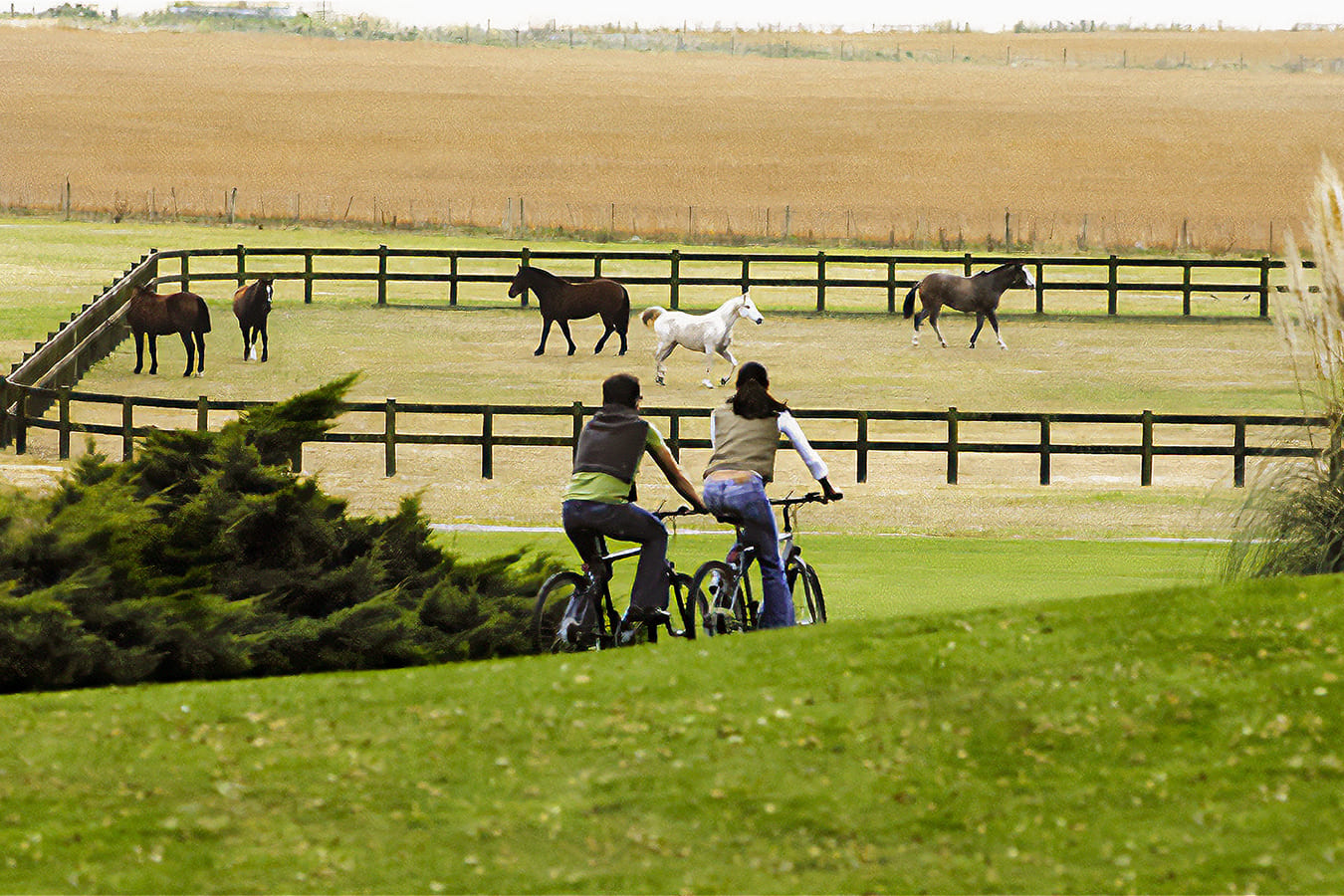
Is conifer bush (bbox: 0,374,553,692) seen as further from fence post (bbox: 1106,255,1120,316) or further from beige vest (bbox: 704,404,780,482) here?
fence post (bbox: 1106,255,1120,316)

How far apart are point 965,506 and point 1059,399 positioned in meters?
10.6

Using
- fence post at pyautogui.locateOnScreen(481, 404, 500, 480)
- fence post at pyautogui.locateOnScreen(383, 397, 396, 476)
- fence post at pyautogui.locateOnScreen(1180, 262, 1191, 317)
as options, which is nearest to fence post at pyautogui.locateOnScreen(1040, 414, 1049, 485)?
fence post at pyautogui.locateOnScreen(481, 404, 500, 480)

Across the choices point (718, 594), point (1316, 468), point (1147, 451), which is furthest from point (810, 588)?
point (1147, 451)

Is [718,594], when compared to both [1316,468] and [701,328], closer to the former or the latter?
[1316,468]

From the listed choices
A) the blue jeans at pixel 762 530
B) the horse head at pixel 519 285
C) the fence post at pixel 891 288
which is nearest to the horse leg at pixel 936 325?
the fence post at pixel 891 288

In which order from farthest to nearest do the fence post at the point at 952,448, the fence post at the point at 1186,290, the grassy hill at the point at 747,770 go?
the fence post at the point at 1186,290 < the fence post at the point at 952,448 < the grassy hill at the point at 747,770

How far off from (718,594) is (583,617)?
85 cm

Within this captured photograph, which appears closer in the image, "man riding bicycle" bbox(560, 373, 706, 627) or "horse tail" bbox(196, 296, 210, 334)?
"man riding bicycle" bbox(560, 373, 706, 627)

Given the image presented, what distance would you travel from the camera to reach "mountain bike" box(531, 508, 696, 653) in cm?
1008

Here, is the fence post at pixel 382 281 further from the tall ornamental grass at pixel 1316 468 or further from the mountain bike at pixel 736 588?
the tall ornamental grass at pixel 1316 468

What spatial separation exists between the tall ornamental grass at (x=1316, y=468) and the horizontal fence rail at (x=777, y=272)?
22455mm

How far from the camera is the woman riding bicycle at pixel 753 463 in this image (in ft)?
34.5

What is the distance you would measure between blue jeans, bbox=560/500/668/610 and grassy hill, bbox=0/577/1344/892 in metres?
0.92

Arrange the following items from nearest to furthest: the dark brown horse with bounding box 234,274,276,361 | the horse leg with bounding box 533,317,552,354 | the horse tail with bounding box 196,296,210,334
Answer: the horse tail with bounding box 196,296,210,334, the dark brown horse with bounding box 234,274,276,361, the horse leg with bounding box 533,317,552,354
